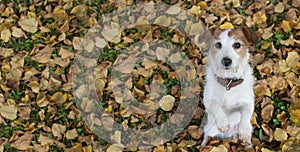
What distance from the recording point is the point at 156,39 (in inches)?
201

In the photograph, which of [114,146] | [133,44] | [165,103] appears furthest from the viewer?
[133,44]

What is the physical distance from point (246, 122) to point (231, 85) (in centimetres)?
31

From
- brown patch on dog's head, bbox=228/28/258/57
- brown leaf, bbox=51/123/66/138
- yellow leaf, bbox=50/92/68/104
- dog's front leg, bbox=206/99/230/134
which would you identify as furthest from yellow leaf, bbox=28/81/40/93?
brown patch on dog's head, bbox=228/28/258/57

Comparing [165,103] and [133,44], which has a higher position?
[133,44]

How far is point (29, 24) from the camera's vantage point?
544 cm

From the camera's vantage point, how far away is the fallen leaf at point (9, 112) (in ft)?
14.7

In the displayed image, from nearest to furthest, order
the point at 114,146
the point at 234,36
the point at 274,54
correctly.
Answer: the point at 234,36
the point at 114,146
the point at 274,54

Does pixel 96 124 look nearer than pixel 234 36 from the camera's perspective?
No

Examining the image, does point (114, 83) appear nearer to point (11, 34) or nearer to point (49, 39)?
point (49, 39)

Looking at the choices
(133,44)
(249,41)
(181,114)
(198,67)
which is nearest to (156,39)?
(133,44)

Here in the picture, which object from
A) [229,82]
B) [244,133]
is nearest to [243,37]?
[229,82]

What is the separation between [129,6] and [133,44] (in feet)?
2.19

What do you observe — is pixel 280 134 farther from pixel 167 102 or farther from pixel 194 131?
pixel 167 102

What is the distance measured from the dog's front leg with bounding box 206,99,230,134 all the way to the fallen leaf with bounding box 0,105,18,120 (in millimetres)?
1806
